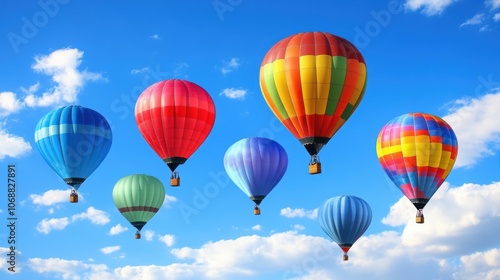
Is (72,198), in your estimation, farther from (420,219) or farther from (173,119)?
(420,219)

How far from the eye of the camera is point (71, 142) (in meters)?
36.9

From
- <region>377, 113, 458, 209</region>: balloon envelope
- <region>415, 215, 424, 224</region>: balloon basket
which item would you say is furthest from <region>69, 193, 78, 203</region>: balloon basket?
<region>415, 215, 424, 224</region>: balloon basket

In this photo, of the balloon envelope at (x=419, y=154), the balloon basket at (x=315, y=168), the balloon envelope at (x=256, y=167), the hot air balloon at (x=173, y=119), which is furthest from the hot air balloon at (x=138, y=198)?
the balloon basket at (x=315, y=168)

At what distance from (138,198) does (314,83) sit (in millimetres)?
16236

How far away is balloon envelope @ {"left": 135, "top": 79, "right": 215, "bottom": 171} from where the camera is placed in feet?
116

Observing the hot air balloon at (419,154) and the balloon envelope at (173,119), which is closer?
the balloon envelope at (173,119)

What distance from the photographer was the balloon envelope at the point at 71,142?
121 ft

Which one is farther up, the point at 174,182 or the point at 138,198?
the point at 138,198

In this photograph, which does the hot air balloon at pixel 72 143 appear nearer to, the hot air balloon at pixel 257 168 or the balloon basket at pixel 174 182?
the balloon basket at pixel 174 182

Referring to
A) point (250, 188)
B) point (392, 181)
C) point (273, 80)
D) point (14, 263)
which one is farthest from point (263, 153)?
point (14, 263)

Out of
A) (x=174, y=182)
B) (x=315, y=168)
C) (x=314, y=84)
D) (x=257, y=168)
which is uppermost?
(x=314, y=84)

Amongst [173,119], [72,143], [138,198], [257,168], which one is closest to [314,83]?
[173,119]

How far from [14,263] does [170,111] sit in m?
9.08

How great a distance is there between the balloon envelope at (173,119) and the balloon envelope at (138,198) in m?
8.51
